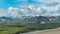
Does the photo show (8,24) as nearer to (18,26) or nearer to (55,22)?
(18,26)

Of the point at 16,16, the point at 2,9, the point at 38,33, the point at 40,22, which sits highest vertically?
the point at 2,9

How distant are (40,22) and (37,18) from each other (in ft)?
0.25

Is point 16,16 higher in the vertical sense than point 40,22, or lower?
higher

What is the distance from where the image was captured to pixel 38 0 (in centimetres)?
239

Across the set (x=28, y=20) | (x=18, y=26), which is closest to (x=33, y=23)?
(x=28, y=20)

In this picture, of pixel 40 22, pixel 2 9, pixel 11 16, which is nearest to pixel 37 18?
pixel 40 22

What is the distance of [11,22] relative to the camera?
231cm

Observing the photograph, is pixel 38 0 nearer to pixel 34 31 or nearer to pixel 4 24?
pixel 34 31

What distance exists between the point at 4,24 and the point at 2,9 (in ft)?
0.74

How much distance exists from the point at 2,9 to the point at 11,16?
17cm

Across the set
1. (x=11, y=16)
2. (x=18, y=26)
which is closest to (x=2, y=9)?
(x=11, y=16)

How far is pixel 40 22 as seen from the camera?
2363 millimetres

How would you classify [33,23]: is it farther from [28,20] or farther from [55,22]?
[55,22]

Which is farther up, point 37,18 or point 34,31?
point 37,18
